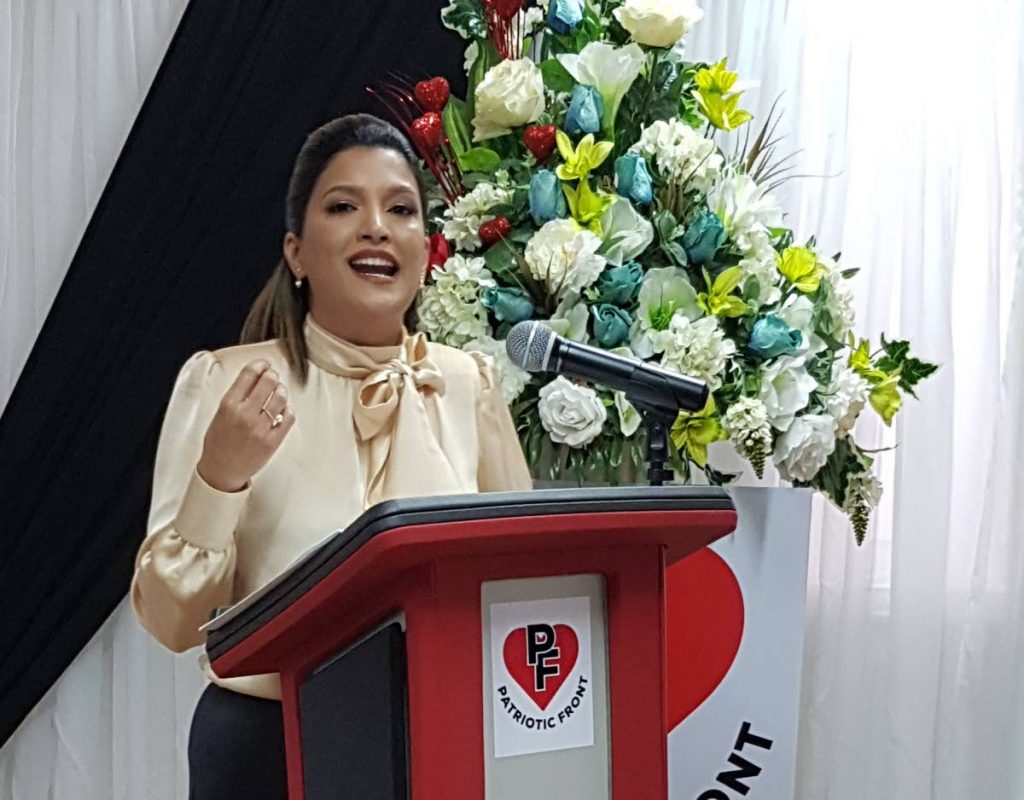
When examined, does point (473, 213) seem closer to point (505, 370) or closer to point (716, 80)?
point (505, 370)

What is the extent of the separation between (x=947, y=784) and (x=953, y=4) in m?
1.43

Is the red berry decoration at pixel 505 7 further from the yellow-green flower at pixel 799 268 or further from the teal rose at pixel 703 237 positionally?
the yellow-green flower at pixel 799 268

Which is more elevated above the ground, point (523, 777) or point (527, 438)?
point (527, 438)

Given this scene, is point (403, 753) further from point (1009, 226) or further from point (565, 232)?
point (1009, 226)

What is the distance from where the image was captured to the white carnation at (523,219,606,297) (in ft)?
5.10

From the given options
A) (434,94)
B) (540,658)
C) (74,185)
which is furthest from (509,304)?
(74,185)

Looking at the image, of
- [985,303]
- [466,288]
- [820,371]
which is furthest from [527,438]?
[985,303]

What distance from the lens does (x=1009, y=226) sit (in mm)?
2180

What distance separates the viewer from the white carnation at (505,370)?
5.28 ft

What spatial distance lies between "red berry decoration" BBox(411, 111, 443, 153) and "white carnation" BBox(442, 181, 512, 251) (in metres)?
0.12

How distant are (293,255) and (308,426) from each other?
0.24 m

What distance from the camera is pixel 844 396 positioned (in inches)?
63.8

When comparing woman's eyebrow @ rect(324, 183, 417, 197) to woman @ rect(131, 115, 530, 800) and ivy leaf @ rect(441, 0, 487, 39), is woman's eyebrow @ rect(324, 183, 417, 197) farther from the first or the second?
ivy leaf @ rect(441, 0, 487, 39)

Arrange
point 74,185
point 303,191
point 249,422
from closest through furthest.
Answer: point 249,422
point 303,191
point 74,185
